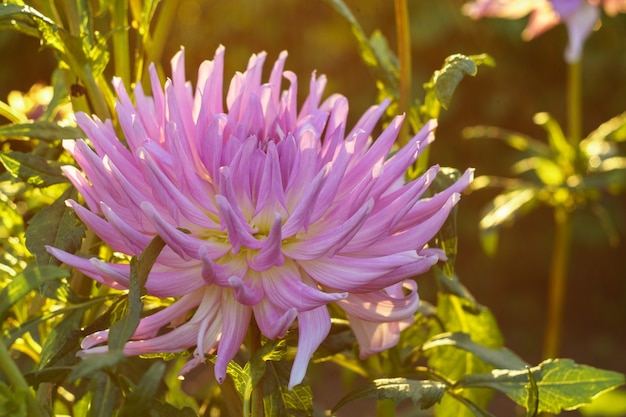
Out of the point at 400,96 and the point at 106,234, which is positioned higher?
the point at 400,96

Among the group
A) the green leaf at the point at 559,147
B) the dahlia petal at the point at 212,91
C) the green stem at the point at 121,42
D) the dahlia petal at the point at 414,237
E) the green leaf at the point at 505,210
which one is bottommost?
the dahlia petal at the point at 414,237

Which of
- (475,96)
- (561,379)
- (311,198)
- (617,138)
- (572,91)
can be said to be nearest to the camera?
(311,198)

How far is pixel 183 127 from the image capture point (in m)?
0.47

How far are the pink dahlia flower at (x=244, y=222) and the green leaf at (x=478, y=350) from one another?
160 mm

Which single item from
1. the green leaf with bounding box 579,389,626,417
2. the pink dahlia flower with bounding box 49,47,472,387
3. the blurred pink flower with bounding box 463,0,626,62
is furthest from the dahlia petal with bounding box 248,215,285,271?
the green leaf with bounding box 579,389,626,417

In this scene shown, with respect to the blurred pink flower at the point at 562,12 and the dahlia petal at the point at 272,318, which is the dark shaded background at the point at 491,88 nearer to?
the blurred pink flower at the point at 562,12

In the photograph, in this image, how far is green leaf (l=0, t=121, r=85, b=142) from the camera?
1.70 feet

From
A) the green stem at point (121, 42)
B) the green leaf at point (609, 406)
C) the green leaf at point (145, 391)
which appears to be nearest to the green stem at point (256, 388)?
the green leaf at point (145, 391)

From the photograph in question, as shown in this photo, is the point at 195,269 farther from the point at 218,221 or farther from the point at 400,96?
the point at 400,96

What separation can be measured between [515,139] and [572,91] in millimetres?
193

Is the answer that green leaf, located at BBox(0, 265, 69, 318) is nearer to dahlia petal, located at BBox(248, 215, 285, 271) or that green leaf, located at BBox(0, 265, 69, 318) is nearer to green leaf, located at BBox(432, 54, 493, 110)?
dahlia petal, located at BBox(248, 215, 285, 271)

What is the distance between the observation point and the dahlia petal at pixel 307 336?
0.41 meters

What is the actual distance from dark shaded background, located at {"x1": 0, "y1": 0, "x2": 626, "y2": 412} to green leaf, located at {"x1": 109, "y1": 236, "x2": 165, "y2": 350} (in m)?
2.45

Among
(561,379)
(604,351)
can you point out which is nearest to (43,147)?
(561,379)
